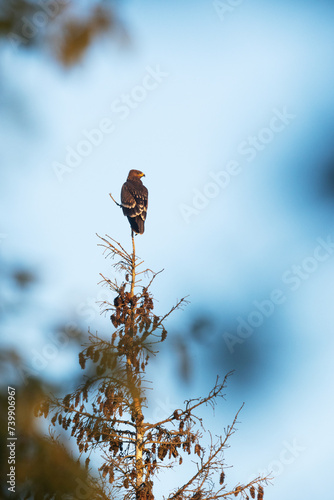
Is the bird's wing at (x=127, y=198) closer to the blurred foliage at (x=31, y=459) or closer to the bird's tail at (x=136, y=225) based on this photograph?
the bird's tail at (x=136, y=225)

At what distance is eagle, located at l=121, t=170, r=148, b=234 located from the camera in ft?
30.8

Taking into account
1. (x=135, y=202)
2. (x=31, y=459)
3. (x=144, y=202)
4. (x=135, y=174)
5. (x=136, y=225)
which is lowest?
(x=31, y=459)

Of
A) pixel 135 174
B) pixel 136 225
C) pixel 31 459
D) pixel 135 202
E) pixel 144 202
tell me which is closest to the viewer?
pixel 31 459

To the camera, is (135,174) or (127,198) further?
(135,174)

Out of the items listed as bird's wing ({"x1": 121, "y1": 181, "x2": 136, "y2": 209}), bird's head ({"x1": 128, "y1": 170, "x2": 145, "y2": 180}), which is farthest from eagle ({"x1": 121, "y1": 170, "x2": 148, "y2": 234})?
bird's head ({"x1": 128, "y1": 170, "x2": 145, "y2": 180})

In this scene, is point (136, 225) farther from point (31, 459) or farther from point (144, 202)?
point (31, 459)

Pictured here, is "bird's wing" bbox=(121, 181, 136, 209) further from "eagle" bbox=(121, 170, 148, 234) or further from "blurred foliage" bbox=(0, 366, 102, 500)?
"blurred foliage" bbox=(0, 366, 102, 500)

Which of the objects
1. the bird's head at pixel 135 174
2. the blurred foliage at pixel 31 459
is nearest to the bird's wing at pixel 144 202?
the bird's head at pixel 135 174

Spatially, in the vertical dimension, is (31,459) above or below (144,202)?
below

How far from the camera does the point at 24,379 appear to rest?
226 centimetres

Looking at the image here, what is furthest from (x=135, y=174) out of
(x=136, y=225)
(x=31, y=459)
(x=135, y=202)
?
(x=31, y=459)

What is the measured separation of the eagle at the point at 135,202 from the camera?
9375 mm

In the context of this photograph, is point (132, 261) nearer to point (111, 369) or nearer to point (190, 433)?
point (190, 433)

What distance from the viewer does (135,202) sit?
9727mm
